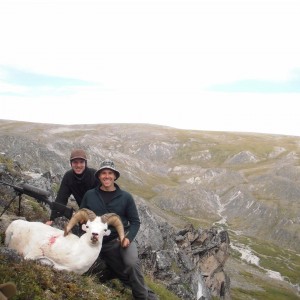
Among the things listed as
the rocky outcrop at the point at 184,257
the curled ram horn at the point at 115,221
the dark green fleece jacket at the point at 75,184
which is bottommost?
the rocky outcrop at the point at 184,257

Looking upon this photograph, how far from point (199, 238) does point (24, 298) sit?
5556 cm

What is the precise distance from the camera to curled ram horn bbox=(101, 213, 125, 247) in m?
11.5

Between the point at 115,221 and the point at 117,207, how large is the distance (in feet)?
2.20

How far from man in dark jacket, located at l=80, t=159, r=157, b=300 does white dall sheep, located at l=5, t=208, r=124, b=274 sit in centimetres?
58

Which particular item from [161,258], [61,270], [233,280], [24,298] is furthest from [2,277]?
[233,280]

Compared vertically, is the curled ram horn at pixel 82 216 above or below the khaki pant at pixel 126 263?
above

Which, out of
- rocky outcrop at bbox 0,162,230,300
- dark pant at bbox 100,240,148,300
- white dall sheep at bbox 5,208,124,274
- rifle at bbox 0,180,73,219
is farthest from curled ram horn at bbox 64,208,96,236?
rocky outcrop at bbox 0,162,230,300

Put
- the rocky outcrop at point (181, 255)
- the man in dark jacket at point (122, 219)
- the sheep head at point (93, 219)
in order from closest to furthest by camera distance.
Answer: the sheep head at point (93, 219)
the man in dark jacket at point (122, 219)
the rocky outcrop at point (181, 255)

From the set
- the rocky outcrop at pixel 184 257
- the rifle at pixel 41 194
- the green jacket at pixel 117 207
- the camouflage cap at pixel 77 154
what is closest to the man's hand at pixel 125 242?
the green jacket at pixel 117 207

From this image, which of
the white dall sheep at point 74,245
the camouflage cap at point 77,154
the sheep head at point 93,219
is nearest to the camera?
the white dall sheep at point 74,245

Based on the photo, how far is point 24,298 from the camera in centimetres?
866

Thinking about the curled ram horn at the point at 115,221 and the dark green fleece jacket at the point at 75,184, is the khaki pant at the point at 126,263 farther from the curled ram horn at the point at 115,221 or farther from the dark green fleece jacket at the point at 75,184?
the dark green fleece jacket at the point at 75,184

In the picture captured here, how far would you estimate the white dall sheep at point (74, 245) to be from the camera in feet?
37.2

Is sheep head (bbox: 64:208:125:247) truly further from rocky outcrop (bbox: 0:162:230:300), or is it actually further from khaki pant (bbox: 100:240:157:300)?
rocky outcrop (bbox: 0:162:230:300)
